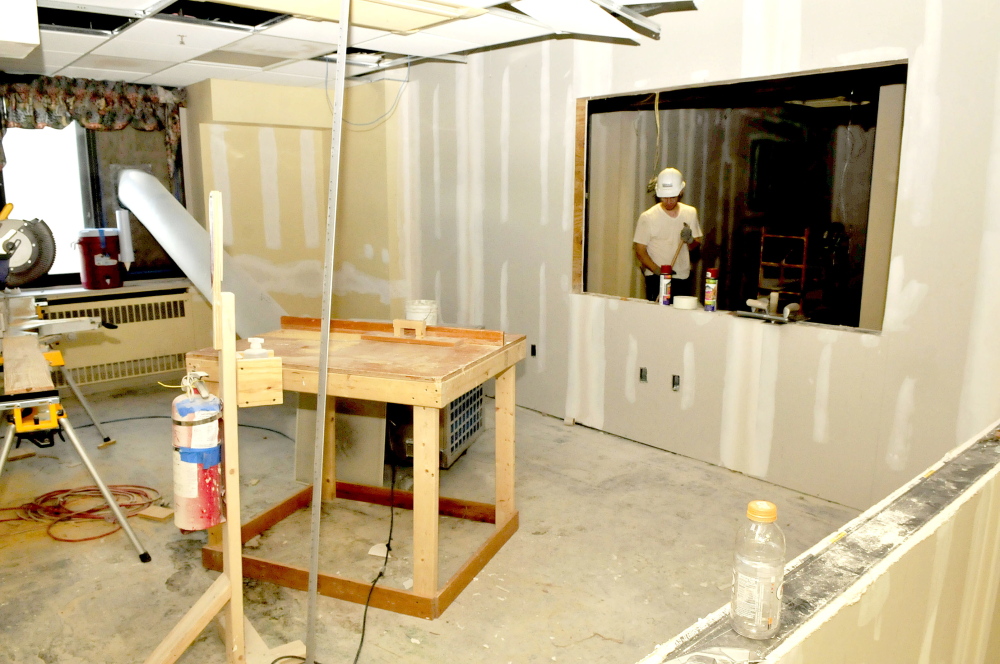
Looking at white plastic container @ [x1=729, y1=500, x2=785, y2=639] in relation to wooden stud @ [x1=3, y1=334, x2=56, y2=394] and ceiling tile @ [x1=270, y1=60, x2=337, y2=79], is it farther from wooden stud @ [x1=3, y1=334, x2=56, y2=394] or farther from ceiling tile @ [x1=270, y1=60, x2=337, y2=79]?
ceiling tile @ [x1=270, y1=60, x2=337, y2=79]

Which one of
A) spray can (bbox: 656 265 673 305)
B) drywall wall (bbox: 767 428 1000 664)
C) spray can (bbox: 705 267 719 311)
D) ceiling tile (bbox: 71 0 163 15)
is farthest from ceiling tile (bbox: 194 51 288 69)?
drywall wall (bbox: 767 428 1000 664)

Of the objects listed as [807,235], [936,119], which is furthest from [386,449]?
[807,235]

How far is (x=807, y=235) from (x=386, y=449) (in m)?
3.49

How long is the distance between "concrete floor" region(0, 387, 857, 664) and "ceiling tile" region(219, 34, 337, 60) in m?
2.31

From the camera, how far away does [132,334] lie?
17.0 ft

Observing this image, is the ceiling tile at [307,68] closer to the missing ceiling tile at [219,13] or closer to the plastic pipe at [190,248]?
the missing ceiling tile at [219,13]

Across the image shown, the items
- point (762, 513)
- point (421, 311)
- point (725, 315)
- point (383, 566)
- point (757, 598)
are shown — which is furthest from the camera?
point (725, 315)

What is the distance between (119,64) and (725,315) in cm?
409

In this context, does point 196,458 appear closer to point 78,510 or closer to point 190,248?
point 78,510

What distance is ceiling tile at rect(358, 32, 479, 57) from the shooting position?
4043mm

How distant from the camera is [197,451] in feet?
6.17

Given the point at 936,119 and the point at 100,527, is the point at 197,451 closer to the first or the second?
the point at 100,527

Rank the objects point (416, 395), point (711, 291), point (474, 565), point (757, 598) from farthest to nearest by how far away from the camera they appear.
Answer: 1. point (711, 291)
2. point (474, 565)
3. point (416, 395)
4. point (757, 598)

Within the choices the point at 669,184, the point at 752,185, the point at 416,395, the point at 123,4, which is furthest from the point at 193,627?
the point at 752,185
